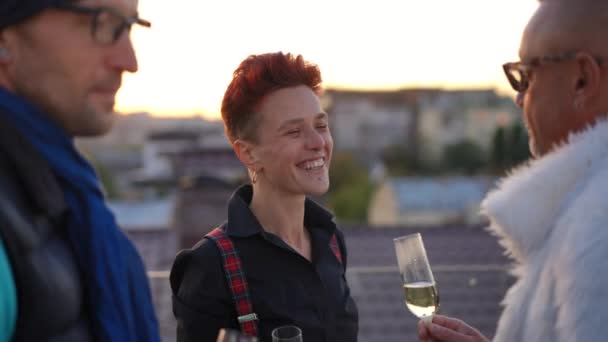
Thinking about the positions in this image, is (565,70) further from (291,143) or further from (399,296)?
(399,296)

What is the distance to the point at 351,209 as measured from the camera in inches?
1795

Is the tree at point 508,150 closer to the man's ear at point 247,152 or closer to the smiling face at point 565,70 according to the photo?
the man's ear at point 247,152

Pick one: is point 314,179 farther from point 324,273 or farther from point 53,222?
point 53,222

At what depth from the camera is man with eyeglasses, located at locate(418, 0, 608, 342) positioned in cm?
195

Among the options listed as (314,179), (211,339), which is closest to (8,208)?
(211,339)

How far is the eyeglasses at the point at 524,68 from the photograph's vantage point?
6.93ft

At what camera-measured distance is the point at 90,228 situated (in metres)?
1.62

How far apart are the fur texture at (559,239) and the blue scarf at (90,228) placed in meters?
1.12

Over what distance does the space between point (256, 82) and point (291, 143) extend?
10.8 inches

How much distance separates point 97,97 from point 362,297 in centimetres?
576

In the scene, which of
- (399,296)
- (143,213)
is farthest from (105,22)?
(143,213)

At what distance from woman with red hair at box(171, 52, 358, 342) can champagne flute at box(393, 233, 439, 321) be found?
1.15 feet

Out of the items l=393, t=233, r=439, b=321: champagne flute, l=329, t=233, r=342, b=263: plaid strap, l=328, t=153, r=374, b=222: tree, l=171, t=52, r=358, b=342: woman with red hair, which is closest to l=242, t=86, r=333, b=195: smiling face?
l=171, t=52, r=358, b=342: woman with red hair

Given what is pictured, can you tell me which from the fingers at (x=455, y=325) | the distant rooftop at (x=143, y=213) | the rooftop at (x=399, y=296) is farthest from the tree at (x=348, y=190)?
the fingers at (x=455, y=325)
